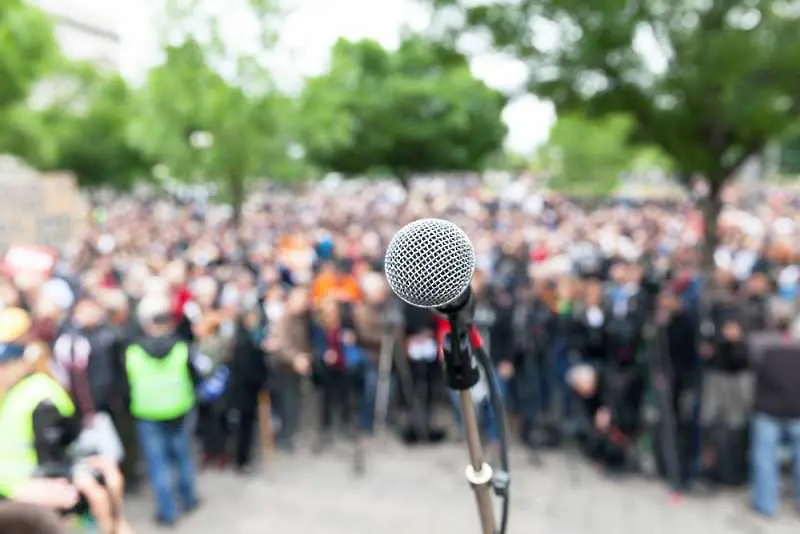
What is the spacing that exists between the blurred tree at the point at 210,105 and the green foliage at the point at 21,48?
322 centimetres

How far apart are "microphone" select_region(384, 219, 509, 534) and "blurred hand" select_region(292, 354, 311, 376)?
5778 mm

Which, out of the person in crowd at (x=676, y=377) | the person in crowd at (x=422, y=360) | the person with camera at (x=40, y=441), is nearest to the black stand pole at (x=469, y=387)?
the person with camera at (x=40, y=441)

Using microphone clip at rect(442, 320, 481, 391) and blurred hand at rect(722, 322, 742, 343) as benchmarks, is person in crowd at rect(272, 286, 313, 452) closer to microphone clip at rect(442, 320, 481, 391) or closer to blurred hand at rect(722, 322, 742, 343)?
blurred hand at rect(722, 322, 742, 343)

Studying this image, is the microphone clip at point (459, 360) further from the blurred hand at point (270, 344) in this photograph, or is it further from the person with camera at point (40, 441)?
the blurred hand at point (270, 344)

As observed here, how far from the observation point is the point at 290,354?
7.78 meters

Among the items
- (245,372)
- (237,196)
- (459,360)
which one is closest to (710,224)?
(245,372)

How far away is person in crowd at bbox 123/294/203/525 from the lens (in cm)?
596

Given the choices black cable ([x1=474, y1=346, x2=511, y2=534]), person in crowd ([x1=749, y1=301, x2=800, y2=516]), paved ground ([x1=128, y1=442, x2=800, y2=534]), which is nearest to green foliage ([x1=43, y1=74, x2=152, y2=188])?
paved ground ([x1=128, y1=442, x2=800, y2=534])

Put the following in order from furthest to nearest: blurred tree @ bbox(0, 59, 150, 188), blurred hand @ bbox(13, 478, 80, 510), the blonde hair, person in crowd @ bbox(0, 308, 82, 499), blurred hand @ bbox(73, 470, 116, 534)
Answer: blurred tree @ bbox(0, 59, 150, 188)
the blonde hair
person in crowd @ bbox(0, 308, 82, 499)
blurred hand @ bbox(73, 470, 116, 534)
blurred hand @ bbox(13, 478, 80, 510)

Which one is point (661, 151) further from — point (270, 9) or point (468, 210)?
point (468, 210)

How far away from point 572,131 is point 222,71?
23.1m

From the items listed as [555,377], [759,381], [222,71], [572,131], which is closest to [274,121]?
[222,71]

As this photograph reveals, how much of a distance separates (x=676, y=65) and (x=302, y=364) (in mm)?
6309

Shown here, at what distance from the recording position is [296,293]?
26.1 feet
